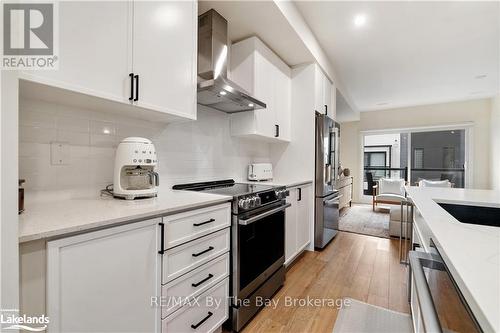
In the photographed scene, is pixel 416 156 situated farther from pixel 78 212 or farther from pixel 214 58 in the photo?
pixel 78 212

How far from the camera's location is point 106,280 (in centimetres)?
91

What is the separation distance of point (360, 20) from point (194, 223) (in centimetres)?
265

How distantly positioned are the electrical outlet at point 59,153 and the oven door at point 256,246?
1047 millimetres

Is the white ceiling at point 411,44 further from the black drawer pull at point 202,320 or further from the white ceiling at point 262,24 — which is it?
the black drawer pull at point 202,320

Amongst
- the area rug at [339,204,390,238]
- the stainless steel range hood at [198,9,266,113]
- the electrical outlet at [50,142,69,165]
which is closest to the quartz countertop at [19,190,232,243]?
the electrical outlet at [50,142,69,165]

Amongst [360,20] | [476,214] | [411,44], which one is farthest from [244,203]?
[411,44]

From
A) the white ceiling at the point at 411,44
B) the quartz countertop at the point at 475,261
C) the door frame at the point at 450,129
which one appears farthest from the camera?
the door frame at the point at 450,129

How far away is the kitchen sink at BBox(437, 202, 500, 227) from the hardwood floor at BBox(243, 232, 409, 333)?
0.85 meters

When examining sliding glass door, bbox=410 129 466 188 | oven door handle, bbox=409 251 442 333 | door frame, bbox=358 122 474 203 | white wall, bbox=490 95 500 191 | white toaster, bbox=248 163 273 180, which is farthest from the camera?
sliding glass door, bbox=410 129 466 188

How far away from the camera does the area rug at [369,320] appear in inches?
62.4

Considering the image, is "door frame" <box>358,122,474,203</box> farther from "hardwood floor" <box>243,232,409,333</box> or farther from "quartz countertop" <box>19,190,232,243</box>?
"quartz countertop" <box>19,190,232,243</box>

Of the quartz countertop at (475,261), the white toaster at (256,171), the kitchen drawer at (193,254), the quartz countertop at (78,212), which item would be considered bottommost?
the kitchen drawer at (193,254)

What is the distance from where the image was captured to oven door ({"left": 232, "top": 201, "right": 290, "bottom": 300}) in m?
1.53

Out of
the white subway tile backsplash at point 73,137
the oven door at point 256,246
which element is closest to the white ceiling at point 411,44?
the oven door at point 256,246
